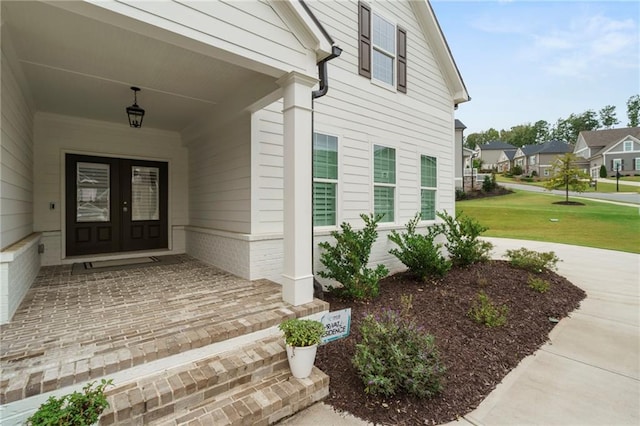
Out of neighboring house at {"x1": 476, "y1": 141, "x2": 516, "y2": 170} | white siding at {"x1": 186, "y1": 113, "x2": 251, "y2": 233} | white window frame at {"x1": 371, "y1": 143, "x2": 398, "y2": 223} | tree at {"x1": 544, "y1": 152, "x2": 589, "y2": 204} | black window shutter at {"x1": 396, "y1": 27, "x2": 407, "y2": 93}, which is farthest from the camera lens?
neighboring house at {"x1": 476, "y1": 141, "x2": 516, "y2": 170}

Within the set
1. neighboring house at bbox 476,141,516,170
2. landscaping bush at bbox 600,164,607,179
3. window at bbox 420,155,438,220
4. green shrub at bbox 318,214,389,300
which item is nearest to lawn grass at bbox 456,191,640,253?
window at bbox 420,155,438,220

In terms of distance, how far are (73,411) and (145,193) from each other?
5552mm

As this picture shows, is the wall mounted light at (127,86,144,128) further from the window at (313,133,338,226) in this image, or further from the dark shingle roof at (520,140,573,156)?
the dark shingle roof at (520,140,573,156)

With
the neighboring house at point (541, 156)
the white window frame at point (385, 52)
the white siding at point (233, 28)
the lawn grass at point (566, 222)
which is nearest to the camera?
the white siding at point (233, 28)

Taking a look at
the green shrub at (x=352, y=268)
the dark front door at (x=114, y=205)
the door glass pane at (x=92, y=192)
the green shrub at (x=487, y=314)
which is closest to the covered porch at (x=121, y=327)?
the green shrub at (x=352, y=268)

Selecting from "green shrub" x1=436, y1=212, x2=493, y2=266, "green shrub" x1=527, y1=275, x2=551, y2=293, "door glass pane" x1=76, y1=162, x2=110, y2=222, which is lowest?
"green shrub" x1=527, y1=275, x2=551, y2=293

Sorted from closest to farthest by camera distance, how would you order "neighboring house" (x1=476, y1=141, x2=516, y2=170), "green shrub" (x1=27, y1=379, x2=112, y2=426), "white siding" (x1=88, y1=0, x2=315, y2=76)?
"green shrub" (x1=27, y1=379, x2=112, y2=426) < "white siding" (x1=88, y1=0, x2=315, y2=76) < "neighboring house" (x1=476, y1=141, x2=516, y2=170)

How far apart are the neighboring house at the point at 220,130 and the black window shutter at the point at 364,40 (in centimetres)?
3

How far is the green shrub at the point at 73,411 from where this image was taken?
1.54 metres

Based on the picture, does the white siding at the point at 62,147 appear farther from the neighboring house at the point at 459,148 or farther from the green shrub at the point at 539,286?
the neighboring house at the point at 459,148

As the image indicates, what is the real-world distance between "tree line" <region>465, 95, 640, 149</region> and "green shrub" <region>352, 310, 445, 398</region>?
72.3m

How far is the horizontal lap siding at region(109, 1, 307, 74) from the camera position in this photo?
2.39 metres

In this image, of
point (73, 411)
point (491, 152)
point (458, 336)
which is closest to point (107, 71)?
point (73, 411)

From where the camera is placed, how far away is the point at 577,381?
2951 millimetres
